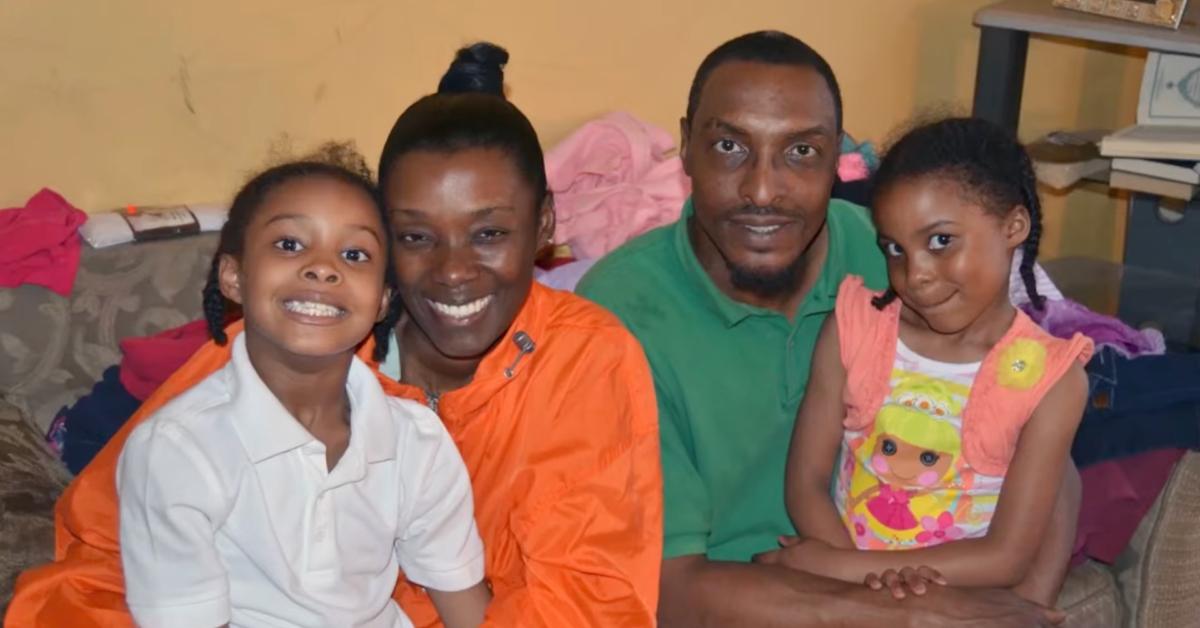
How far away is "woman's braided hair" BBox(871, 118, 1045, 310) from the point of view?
1.81 metres

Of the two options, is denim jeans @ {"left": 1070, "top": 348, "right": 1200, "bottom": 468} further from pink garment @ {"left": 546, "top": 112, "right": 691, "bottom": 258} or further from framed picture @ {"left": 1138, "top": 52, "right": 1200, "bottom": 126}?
framed picture @ {"left": 1138, "top": 52, "right": 1200, "bottom": 126}

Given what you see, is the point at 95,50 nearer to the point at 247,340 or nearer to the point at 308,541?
the point at 247,340

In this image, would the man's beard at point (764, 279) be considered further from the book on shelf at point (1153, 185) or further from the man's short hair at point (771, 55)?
the book on shelf at point (1153, 185)

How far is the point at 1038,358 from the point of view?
182 cm

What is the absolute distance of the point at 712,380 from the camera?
6.28 feet

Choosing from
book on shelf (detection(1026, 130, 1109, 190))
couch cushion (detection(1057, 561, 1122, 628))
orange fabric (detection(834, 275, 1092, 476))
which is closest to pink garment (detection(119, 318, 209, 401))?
orange fabric (detection(834, 275, 1092, 476))

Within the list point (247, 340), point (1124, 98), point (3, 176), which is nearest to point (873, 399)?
point (247, 340)

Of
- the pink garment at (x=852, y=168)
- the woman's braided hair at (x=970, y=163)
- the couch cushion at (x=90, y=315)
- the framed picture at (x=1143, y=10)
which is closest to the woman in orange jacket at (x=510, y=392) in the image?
the woman's braided hair at (x=970, y=163)

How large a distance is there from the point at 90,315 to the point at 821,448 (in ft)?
4.15

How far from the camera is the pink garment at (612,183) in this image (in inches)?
108

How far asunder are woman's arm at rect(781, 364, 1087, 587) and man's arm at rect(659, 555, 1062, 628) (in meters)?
0.03

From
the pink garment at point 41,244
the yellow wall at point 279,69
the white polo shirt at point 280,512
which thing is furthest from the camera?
the yellow wall at point 279,69

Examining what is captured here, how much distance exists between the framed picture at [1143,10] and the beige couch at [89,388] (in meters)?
1.26

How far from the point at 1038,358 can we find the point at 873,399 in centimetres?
22
